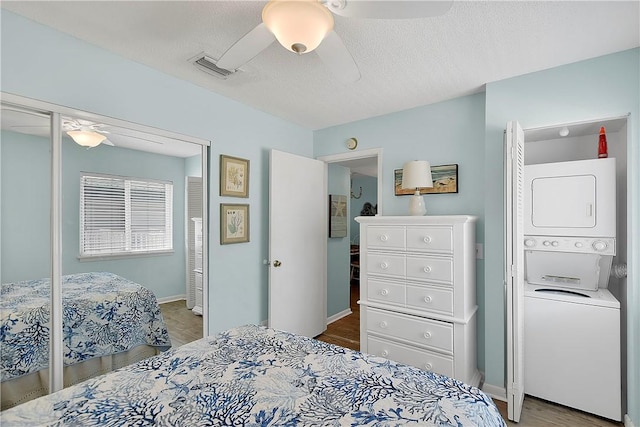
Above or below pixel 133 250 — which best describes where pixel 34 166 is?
above

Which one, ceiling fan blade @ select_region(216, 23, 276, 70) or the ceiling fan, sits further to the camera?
ceiling fan blade @ select_region(216, 23, 276, 70)

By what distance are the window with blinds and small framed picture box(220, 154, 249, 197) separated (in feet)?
1.53

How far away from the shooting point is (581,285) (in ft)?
7.47

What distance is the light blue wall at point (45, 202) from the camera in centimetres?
170

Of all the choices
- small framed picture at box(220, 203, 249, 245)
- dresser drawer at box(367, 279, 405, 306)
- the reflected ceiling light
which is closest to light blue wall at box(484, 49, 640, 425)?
dresser drawer at box(367, 279, 405, 306)

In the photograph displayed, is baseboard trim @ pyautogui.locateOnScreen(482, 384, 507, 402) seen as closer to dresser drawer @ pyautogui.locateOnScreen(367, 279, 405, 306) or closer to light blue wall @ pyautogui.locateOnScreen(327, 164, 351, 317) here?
dresser drawer @ pyautogui.locateOnScreen(367, 279, 405, 306)

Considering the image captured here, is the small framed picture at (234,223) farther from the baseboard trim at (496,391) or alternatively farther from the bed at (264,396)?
the baseboard trim at (496,391)

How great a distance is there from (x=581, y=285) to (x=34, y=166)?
148 inches

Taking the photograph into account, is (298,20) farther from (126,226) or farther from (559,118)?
(559,118)

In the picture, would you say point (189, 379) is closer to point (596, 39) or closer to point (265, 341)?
point (265, 341)

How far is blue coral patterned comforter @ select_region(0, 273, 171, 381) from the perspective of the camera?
5.54 feet

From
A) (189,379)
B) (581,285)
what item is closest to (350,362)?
(189,379)


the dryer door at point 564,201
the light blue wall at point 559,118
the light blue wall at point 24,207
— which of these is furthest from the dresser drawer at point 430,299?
the light blue wall at point 24,207

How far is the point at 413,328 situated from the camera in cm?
241
